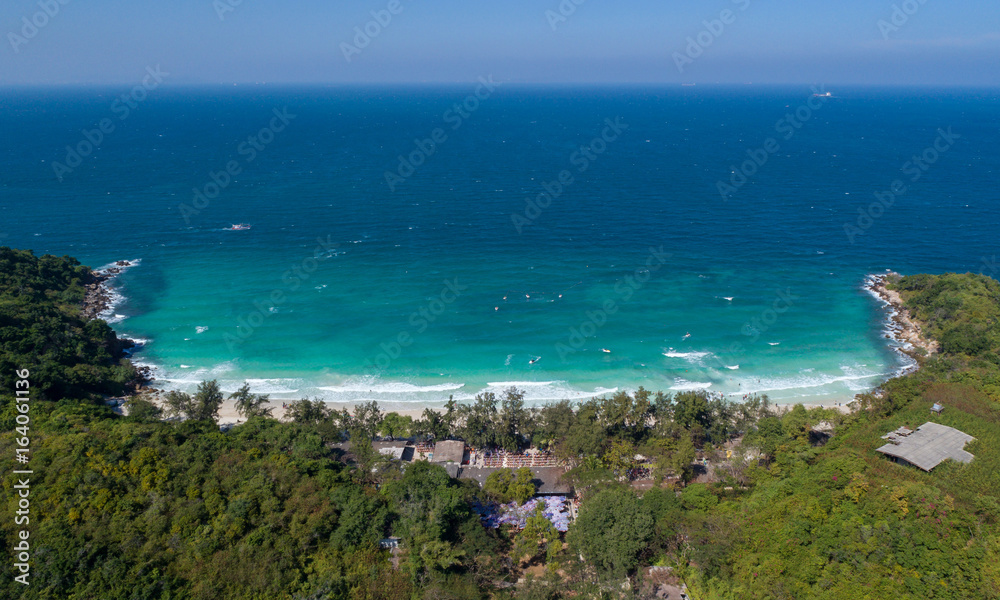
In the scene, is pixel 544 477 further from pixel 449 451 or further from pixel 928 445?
pixel 928 445

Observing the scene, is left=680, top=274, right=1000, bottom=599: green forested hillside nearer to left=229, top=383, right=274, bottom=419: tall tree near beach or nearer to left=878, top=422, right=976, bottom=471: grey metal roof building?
left=878, top=422, right=976, bottom=471: grey metal roof building

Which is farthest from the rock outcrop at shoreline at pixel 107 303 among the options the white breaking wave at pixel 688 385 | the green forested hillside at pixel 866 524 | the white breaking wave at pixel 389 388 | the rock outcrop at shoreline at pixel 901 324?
the rock outcrop at shoreline at pixel 901 324

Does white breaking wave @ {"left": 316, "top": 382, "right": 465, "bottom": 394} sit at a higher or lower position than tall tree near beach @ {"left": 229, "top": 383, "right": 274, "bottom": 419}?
higher

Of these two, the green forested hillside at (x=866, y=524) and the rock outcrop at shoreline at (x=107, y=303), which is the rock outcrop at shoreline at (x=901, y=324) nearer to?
the green forested hillside at (x=866, y=524)

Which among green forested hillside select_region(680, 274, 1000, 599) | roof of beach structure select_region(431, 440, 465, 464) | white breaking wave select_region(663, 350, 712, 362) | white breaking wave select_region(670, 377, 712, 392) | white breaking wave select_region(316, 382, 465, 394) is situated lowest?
green forested hillside select_region(680, 274, 1000, 599)

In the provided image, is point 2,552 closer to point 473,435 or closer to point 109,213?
point 473,435

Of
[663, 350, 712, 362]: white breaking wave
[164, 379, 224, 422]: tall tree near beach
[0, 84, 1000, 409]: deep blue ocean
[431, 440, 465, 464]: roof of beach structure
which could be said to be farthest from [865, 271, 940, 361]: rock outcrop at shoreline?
[164, 379, 224, 422]: tall tree near beach
